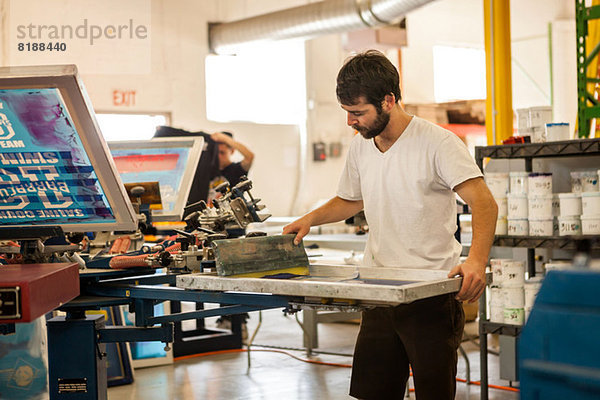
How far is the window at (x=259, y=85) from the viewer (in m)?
8.63

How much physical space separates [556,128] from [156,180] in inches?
84.1

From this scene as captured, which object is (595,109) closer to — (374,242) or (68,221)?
(374,242)

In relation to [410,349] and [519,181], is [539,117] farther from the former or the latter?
[410,349]

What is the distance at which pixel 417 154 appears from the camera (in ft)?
7.25

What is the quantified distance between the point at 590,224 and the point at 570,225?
99 mm

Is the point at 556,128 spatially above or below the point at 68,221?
above

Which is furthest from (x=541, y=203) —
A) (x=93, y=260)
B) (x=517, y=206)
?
(x=93, y=260)

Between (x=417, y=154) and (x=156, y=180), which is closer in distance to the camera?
(x=417, y=154)

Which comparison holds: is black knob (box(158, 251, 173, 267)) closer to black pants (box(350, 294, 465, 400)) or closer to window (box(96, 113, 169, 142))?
black pants (box(350, 294, 465, 400))

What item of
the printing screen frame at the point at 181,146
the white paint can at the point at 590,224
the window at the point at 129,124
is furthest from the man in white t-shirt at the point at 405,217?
the window at the point at 129,124

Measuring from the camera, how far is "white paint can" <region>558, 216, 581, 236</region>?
11.4 ft

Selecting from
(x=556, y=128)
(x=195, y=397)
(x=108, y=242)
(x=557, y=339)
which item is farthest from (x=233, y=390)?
(x=557, y=339)

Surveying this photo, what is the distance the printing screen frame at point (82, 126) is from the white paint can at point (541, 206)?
2047 mm

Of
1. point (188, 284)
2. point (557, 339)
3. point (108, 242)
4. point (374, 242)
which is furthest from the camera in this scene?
point (108, 242)
